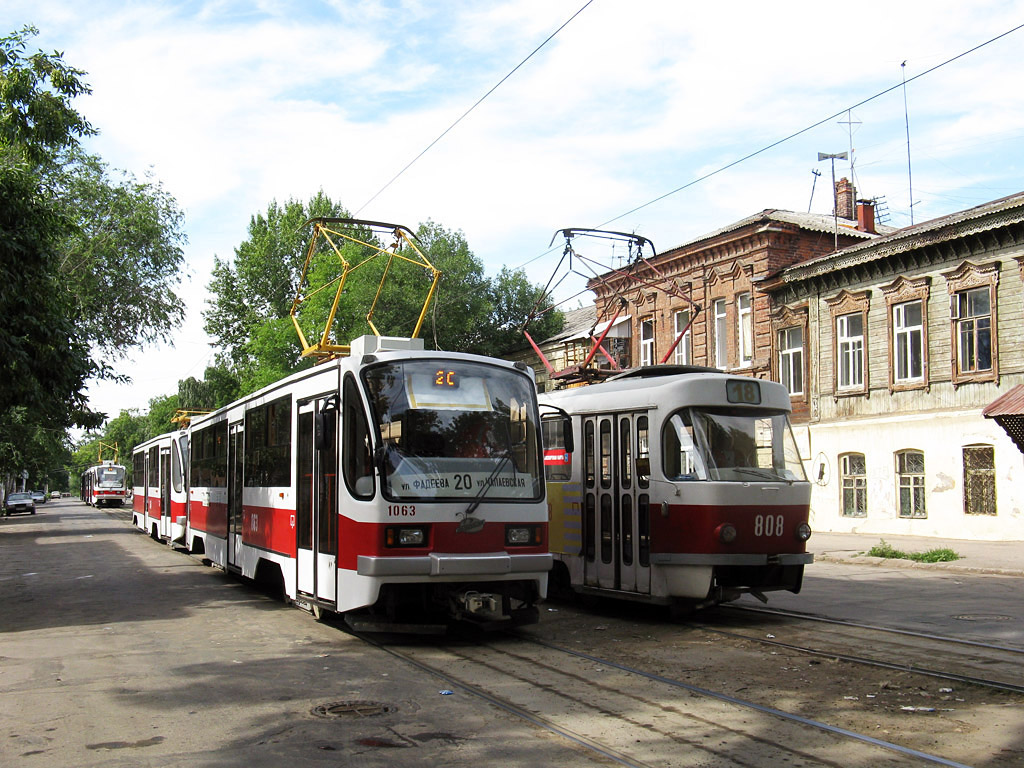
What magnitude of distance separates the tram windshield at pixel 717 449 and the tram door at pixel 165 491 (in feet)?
58.2

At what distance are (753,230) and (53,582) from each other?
72.2 feet

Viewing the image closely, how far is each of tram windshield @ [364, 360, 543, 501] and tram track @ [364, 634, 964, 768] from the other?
5.14 feet

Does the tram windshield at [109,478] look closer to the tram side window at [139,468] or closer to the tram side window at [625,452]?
the tram side window at [139,468]

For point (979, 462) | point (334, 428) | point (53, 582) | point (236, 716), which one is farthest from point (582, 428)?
point (979, 462)

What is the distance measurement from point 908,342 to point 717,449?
16782 mm

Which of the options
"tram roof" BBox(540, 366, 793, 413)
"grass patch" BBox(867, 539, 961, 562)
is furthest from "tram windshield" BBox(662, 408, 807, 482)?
"grass patch" BBox(867, 539, 961, 562)

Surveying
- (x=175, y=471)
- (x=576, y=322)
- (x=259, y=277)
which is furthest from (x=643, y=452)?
(x=259, y=277)

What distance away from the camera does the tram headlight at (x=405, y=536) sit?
9.16m

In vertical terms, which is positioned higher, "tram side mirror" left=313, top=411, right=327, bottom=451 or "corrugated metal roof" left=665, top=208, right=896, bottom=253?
"corrugated metal roof" left=665, top=208, right=896, bottom=253

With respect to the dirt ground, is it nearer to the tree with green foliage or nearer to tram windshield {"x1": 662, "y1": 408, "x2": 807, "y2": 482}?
tram windshield {"x1": 662, "y1": 408, "x2": 807, "y2": 482}

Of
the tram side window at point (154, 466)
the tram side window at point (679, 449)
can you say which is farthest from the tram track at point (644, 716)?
the tram side window at point (154, 466)

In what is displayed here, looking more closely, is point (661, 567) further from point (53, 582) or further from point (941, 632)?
point (53, 582)

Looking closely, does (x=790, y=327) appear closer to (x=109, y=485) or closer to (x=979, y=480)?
(x=979, y=480)

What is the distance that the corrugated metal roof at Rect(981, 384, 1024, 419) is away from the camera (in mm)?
18844
